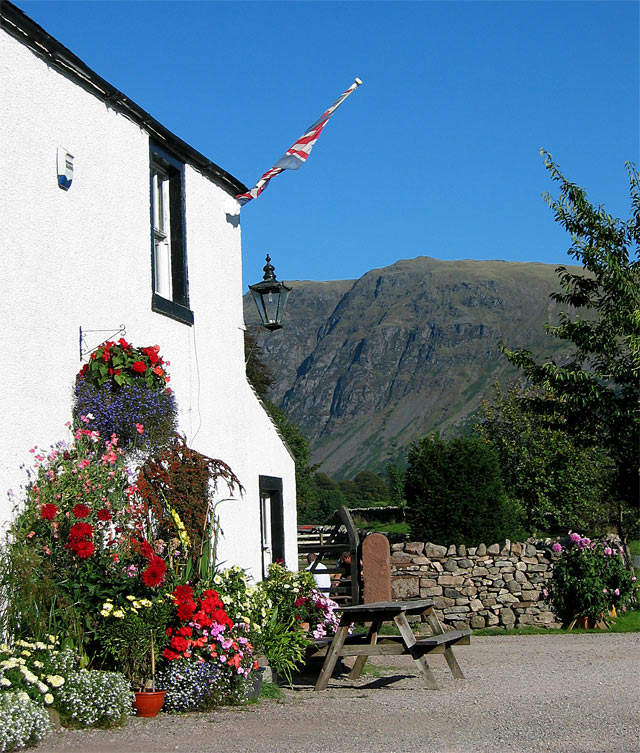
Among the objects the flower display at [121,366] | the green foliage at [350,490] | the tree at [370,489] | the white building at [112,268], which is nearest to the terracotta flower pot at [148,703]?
the white building at [112,268]

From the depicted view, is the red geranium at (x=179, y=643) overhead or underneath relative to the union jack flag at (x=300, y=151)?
underneath

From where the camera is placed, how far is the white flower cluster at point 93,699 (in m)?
6.84

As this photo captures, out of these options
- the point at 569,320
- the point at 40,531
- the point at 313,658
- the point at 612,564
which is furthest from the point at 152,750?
the point at 612,564

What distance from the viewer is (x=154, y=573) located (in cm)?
757

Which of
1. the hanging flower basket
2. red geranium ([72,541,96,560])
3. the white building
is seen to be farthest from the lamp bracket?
red geranium ([72,541,96,560])

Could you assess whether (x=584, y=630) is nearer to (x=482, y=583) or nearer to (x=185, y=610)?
(x=482, y=583)

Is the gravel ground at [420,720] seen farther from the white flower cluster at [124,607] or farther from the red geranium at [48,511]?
the red geranium at [48,511]

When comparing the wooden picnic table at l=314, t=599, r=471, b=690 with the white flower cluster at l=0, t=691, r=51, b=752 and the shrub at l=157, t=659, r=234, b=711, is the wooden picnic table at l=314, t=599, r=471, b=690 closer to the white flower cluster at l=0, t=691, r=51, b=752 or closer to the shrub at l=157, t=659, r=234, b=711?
the shrub at l=157, t=659, r=234, b=711

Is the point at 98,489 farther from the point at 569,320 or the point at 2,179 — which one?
the point at 569,320

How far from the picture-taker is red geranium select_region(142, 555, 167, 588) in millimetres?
7566

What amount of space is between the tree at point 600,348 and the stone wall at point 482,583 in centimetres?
242

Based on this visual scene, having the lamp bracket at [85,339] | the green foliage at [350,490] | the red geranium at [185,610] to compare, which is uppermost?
the green foliage at [350,490]

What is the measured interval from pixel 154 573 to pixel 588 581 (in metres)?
9.97

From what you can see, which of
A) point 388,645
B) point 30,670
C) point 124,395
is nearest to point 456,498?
point 388,645
